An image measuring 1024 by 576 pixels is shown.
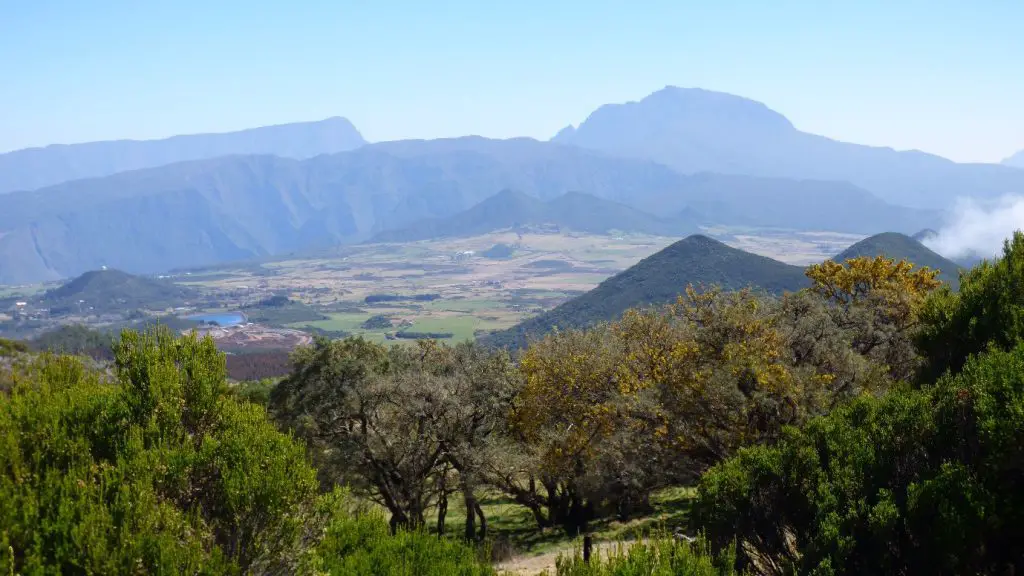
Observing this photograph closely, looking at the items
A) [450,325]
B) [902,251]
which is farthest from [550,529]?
[450,325]

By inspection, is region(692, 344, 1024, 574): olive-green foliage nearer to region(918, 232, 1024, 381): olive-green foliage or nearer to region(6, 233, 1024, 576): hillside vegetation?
region(6, 233, 1024, 576): hillside vegetation

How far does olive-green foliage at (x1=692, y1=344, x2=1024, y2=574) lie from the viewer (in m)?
11.9

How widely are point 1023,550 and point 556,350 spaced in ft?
67.0

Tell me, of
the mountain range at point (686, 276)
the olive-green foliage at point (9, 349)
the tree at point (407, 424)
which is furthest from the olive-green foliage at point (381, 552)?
the mountain range at point (686, 276)

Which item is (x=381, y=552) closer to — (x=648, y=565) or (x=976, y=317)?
(x=648, y=565)

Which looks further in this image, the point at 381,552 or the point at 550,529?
the point at 550,529

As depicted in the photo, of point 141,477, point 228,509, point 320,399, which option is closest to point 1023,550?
point 228,509

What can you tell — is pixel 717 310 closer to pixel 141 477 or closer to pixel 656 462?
pixel 656 462

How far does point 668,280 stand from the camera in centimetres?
13525

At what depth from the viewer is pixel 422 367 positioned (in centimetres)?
3038

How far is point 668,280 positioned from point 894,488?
124 metres

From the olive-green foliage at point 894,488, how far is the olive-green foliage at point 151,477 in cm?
955

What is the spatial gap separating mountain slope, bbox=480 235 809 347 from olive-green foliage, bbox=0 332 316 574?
104 m

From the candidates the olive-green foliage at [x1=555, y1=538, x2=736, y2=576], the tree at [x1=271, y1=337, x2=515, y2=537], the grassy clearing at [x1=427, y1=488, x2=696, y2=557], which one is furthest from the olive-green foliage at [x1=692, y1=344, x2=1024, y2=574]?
the tree at [x1=271, y1=337, x2=515, y2=537]
